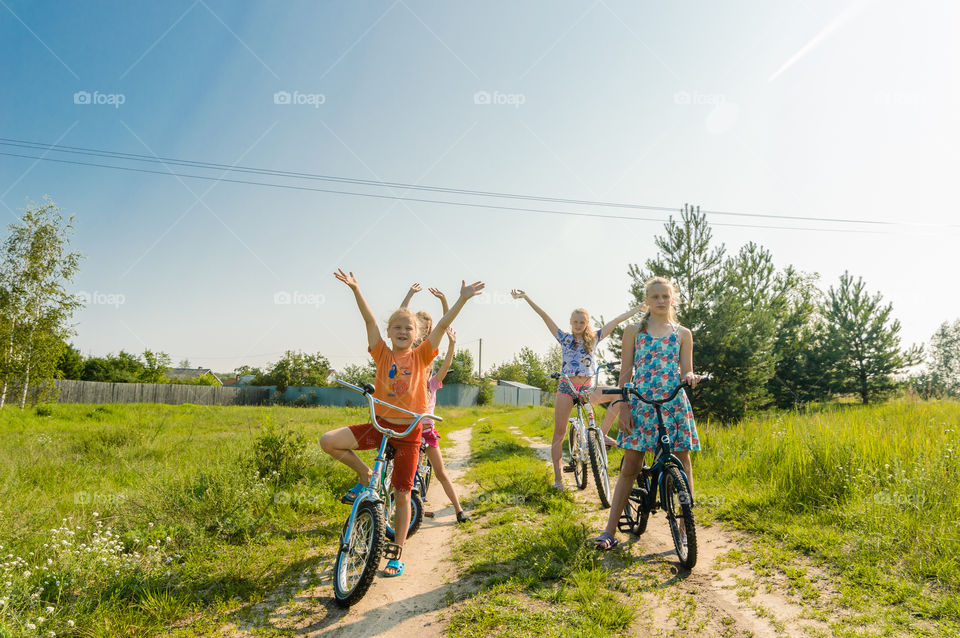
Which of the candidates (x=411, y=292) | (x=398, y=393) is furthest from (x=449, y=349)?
(x=398, y=393)

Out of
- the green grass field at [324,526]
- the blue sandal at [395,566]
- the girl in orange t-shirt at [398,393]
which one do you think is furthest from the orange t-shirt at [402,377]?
the green grass field at [324,526]

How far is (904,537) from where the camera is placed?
11.0ft

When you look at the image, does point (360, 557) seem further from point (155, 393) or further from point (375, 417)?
point (155, 393)

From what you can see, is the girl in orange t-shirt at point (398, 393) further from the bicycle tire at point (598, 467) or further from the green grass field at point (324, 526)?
the bicycle tire at point (598, 467)

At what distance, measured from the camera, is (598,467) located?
492cm

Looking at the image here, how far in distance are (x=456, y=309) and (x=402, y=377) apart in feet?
2.12

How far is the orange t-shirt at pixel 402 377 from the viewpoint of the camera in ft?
11.1

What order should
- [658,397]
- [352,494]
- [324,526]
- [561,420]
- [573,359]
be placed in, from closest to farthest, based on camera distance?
1. [352,494]
2. [658,397]
3. [324,526]
4. [561,420]
5. [573,359]

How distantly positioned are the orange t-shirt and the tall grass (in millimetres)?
3102

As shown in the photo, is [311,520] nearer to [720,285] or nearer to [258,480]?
[258,480]

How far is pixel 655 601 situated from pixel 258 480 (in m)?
4.17

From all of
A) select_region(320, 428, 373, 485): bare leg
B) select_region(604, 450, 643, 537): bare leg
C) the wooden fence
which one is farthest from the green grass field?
the wooden fence

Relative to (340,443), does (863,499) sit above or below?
below

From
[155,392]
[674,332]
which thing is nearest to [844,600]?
[674,332]
